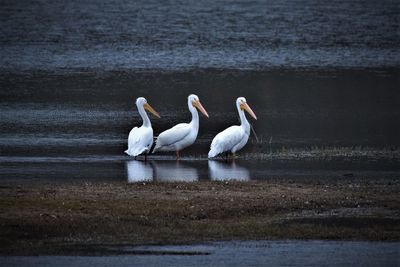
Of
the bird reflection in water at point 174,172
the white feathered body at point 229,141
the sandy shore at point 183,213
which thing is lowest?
the sandy shore at point 183,213

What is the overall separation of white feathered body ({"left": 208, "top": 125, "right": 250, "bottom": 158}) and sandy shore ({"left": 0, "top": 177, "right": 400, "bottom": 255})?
431cm

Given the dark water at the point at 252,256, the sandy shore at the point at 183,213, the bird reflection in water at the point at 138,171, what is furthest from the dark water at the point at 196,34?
the dark water at the point at 252,256

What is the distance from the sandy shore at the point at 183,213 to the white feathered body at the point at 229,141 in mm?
4309

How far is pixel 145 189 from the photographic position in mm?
15734

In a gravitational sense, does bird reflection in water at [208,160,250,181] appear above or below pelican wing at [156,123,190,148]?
below

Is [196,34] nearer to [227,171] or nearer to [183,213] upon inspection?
[227,171]

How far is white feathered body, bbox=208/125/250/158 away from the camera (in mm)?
20797

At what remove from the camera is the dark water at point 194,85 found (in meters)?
20.8

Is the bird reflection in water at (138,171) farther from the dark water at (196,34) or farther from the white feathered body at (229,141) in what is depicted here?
the dark water at (196,34)

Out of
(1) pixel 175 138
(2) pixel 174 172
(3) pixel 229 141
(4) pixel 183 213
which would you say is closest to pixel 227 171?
(2) pixel 174 172

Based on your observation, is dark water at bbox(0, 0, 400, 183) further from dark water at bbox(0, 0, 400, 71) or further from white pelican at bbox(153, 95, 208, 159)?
white pelican at bbox(153, 95, 208, 159)

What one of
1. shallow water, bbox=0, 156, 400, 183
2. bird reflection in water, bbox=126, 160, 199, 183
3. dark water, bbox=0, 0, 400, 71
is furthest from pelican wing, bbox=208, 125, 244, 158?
dark water, bbox=0, 0, 400, 71

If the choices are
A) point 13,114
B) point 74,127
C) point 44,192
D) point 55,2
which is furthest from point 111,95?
point 55,2

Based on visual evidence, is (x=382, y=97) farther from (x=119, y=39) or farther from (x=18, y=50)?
(x=119, y=39)
